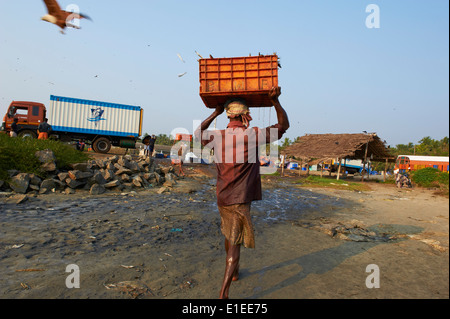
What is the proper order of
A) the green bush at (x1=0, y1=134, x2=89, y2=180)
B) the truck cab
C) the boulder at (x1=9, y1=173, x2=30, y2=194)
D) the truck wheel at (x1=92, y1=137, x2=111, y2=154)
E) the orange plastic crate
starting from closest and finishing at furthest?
the orange plastic crate → the boulder at (x1=9, y1=173, x2=30, y2=194) → the green bush at (x1=0, y1=134, x2=89, y2=180) → the truck cab → the truck wheel at (x1=92, y1=137, x2=111, y2=154)

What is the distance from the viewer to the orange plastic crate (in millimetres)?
2891

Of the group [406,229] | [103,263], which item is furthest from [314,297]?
[406,229]

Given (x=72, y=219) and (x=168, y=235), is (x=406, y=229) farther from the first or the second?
(x=72, y=219)

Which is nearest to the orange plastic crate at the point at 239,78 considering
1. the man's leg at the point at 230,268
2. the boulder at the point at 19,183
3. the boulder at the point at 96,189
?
the man's leg at the point at 230,268

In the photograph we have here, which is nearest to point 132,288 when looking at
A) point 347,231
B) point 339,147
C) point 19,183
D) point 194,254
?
point 194,254

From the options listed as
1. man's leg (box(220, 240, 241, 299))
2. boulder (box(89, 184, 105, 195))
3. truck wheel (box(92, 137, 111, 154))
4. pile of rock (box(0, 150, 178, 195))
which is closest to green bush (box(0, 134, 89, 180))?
pile of rock (box(0, 150, 178, 195))

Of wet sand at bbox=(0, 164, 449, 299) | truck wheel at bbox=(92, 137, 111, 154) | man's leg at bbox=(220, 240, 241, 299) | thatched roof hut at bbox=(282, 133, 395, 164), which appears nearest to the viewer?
man's leg at bbox=(220, 240, 241, 299)

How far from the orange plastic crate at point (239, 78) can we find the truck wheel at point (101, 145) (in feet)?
57.0

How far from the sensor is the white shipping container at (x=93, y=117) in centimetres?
1731

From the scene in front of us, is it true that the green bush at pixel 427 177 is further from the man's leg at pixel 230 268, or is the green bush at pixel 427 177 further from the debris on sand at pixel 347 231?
the man's leg at pixel 230 268

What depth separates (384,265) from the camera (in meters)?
3.37

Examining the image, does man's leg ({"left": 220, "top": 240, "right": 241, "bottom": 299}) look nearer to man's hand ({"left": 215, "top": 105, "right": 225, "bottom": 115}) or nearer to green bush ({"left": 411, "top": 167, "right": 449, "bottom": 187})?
man's hand ({"left": 215, "top": 105, "right": 225, "bottom": 115})

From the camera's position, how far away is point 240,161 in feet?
8.16

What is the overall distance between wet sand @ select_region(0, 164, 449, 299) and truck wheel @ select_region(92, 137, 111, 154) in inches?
507
